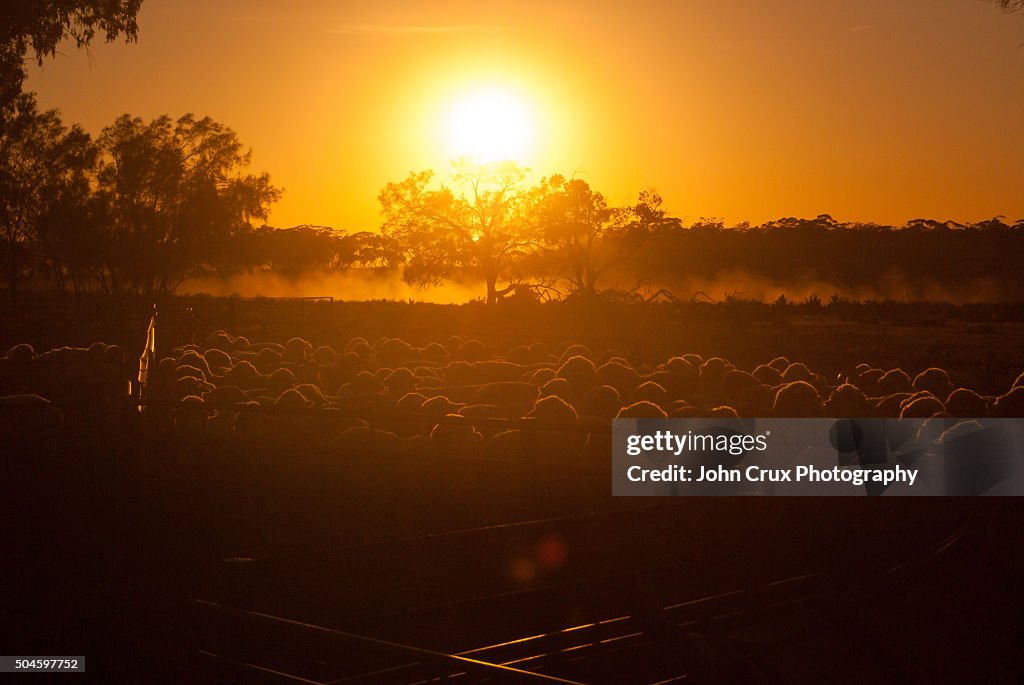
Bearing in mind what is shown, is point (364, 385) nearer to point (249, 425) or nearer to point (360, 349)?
point (249, 425)

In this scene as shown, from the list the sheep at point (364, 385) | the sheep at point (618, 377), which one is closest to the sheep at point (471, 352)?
the sheep at point (364, 385)

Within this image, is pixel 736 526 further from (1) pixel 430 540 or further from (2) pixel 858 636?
(1) pixel 430 540

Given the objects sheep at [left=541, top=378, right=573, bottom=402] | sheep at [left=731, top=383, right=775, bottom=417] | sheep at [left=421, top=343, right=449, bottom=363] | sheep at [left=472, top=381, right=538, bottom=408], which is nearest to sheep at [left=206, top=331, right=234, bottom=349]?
sheep at [left=421, top=343, right=449, bottom=363]

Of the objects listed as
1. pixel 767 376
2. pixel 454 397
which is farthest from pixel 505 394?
pixel 767 376

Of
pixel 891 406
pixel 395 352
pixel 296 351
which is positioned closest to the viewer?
pixel 891 406

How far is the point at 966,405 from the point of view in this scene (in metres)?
16.1

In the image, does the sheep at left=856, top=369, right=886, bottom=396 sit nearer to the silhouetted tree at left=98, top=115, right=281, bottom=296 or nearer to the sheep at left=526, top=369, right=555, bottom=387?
the sheep at left=526, top=369, right=555, bottom=387

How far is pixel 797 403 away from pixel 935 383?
6514 mm

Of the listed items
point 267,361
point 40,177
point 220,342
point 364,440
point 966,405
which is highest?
point 40,177

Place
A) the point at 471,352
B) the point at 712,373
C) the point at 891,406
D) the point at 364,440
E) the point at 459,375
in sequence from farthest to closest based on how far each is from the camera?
the point at 471,352, the point at 459,375, the point at 712,373, the point at 891,406, the point at 364,440

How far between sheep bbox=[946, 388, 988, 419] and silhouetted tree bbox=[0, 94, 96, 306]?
53.5m

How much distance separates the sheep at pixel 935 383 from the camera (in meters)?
20.5

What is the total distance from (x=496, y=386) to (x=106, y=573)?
37.5ft

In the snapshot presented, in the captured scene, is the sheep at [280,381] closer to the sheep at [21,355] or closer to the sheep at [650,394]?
the sheep at [21,355]
